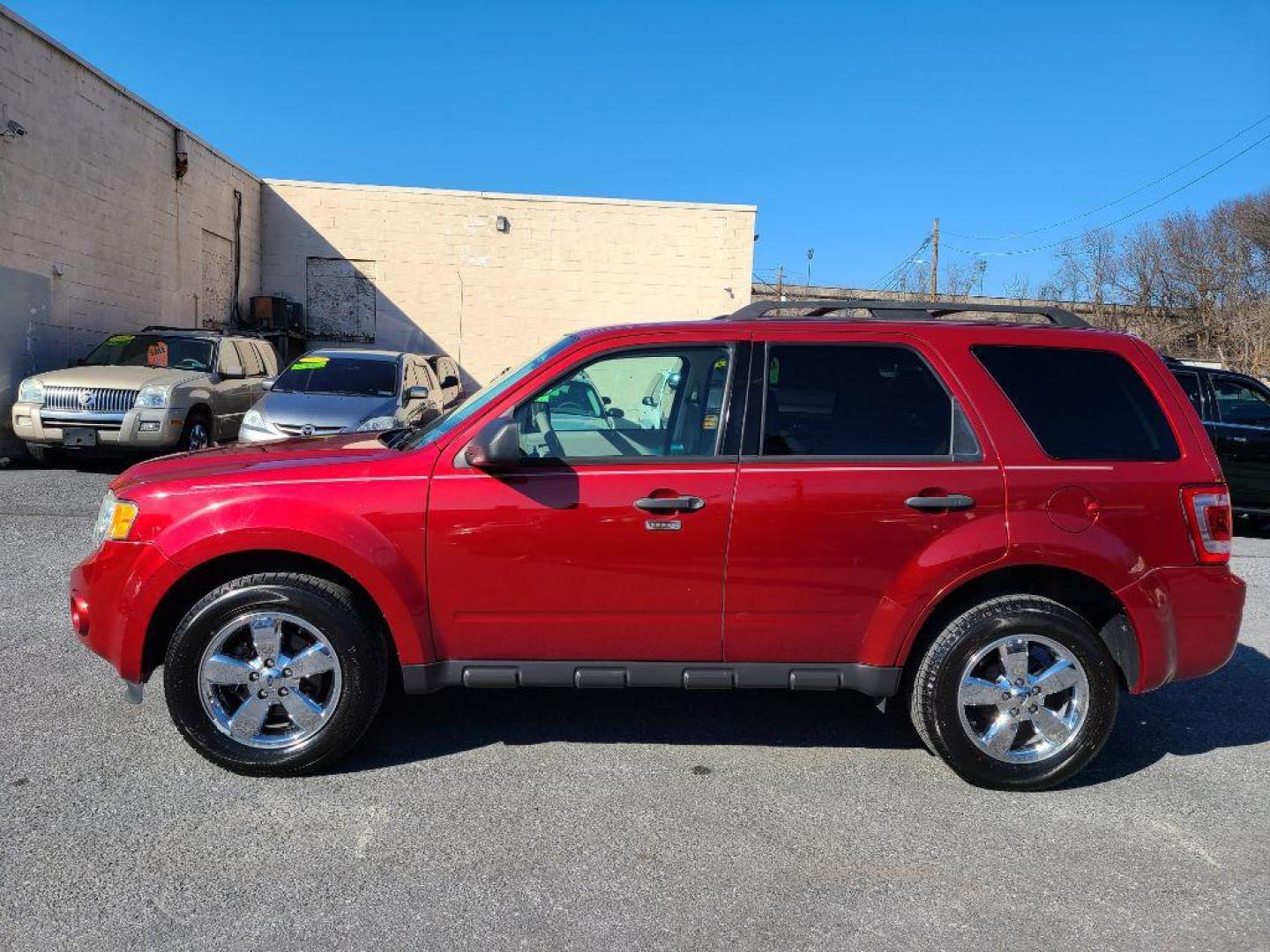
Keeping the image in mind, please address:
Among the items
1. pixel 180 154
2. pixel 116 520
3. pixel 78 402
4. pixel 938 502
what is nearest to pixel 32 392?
pixel 78 402

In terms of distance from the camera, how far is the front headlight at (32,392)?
10.9m

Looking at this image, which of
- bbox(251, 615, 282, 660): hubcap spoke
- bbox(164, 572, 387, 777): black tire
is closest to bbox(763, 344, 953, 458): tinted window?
bbox(164, 572, 387, 777): black tire

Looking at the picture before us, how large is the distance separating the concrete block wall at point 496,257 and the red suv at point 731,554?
18702mm

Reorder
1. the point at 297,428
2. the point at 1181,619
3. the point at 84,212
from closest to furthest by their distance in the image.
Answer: the point at 1181,619 < the point at 297,428 < the point at 84,212

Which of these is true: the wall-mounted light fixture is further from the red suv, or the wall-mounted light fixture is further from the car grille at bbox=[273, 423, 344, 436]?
the red suv

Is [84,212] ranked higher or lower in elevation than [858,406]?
higher

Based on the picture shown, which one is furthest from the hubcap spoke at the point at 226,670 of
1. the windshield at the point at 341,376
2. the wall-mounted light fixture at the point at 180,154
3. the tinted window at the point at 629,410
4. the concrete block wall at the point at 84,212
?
the wall-mounted light fixture at the point at 180,154

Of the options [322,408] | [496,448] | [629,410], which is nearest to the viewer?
[496,448]

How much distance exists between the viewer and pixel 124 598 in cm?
361

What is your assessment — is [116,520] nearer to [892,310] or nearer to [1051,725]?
[892,310]

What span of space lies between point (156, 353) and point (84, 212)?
4203 mm

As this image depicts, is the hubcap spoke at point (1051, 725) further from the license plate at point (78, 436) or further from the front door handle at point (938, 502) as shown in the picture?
the license plate at point (78, 436)

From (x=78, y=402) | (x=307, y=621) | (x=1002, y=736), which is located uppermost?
(x=78, y=402)

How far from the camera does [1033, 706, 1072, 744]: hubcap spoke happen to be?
3736 millimetres
